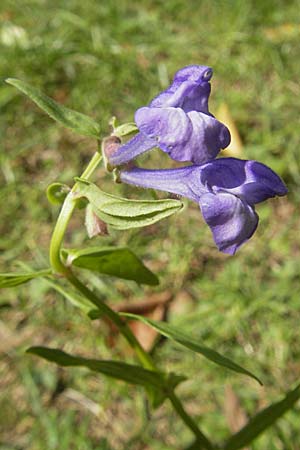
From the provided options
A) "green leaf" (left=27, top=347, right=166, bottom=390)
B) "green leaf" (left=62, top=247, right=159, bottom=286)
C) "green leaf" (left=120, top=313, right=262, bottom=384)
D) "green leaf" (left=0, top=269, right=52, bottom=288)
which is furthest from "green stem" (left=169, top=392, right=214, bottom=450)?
"green leaf" (left=0, top=269, right=52, bottom=288)

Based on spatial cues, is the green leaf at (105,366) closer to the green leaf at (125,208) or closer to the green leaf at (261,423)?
the green leaf at (261,423)

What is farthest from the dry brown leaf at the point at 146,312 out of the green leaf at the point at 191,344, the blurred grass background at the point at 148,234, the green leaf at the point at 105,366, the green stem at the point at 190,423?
the green leaf at the point at 191,344

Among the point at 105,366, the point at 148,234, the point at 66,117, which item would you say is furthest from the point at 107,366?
the point at 148,234

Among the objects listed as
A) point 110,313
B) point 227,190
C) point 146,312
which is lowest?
point 146,312

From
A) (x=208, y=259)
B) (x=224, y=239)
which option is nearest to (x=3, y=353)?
(x=208, y=259)

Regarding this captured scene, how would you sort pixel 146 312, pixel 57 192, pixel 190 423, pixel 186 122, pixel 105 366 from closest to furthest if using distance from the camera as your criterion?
pixel 186 122
pixel 57 192
pixel 105 366
pixel 190 423
pixel 146 312

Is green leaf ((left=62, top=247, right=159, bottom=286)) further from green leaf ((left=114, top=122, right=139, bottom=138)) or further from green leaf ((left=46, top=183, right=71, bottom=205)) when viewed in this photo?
green leaf ((left=114, top=122, right=139, bottom=138))

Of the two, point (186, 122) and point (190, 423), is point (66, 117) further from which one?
point (190, 423)
